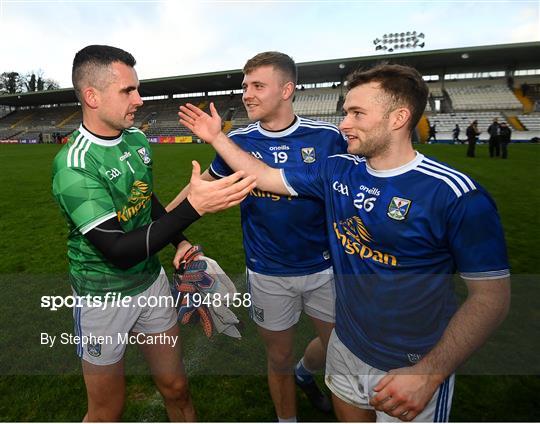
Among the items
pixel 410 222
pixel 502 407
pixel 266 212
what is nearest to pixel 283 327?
pixel 266 212

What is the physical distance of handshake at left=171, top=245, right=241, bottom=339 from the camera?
2752 mm

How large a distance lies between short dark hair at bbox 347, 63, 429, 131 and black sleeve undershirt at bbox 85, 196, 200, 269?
1123 mm

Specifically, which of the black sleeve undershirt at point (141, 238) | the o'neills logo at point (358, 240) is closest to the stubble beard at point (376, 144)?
the o'neills logo at point (358, 240)

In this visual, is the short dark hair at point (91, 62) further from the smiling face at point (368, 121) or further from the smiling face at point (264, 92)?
the smiling face at point (368, 121)

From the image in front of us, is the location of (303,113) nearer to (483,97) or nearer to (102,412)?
(483,97)

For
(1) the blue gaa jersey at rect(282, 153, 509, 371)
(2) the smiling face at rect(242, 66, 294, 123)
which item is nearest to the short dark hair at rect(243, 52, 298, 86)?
(2) the smiling face at rect(242, 66, 294, 123)

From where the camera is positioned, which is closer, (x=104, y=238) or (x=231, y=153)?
(x=104, y=238)

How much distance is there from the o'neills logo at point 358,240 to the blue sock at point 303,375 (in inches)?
57.8

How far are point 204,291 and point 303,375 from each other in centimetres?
104

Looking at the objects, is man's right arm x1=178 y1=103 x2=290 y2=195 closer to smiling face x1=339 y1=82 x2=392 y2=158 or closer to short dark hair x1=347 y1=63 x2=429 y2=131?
smiling face x1=339 y1=82 x2=392 y2=158

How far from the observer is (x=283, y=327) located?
8.90 ft

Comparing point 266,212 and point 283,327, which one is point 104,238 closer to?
point 266,212

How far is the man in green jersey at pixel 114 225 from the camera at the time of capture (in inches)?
73.7

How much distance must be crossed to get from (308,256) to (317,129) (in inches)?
37.5
